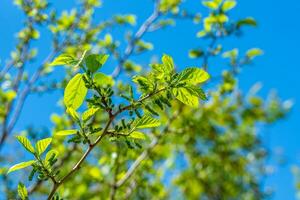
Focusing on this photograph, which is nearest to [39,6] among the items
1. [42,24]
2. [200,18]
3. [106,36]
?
[42,24]

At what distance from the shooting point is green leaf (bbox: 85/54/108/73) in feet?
4.80

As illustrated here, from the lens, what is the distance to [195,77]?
1.53 m

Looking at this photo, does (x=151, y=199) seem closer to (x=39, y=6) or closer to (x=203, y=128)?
(x=203, y=128)

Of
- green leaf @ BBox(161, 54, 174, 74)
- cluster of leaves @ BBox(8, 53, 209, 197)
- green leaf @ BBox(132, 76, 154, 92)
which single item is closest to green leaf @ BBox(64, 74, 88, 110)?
cluster of leaves @ BBox(8, 53, 209, 197)

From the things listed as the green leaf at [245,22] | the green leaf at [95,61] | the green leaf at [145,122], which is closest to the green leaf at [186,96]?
the green leaf at [145,122]

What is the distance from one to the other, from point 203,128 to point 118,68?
1149 millimetres

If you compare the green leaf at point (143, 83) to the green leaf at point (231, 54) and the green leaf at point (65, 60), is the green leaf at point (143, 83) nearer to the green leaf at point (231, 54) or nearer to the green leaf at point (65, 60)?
the green leaf at point (65, 60)

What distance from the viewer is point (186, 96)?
1547 mm

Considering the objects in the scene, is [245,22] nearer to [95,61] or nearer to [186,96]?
[186,96]

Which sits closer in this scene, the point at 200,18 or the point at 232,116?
the point at 200,18

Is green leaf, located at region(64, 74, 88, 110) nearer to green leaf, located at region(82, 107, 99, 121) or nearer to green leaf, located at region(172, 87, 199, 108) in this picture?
green leaf, located at region(82, 107, 99, 121)

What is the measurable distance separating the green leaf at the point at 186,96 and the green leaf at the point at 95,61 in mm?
268

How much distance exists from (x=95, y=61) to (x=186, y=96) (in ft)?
1.09

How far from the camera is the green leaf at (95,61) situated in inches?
57.6
